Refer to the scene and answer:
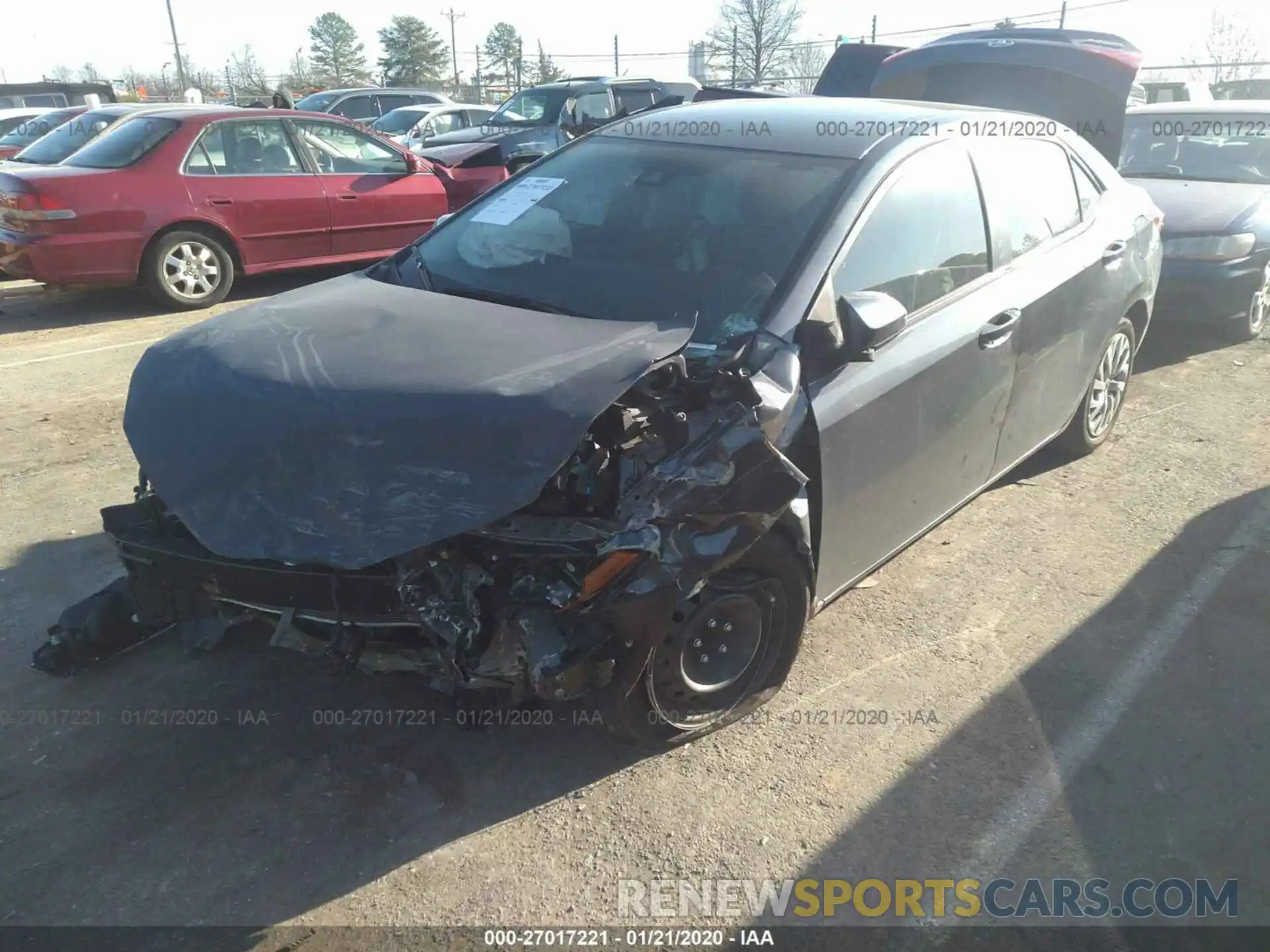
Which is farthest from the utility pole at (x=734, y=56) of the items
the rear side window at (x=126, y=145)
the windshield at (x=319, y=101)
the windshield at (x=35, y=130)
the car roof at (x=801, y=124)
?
the car roof at (x=801, y=124)

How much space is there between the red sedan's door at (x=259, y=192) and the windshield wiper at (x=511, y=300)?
5.70 meters

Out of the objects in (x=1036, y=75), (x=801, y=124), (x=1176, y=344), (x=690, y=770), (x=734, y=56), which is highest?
(x=734, y=56)

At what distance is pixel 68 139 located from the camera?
888cm

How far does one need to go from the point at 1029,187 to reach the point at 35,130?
13134 millimetres

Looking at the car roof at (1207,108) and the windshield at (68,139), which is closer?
the car roof at (1207,108)

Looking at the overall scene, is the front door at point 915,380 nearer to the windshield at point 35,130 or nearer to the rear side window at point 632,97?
the rear side window at point 632,97

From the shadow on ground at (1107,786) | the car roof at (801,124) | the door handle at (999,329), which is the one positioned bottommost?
the shadow on ground at (1107,786)

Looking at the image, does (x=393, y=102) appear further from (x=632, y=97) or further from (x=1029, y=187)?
(x=1029, y=187)

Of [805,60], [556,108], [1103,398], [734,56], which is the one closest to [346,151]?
[556,108]

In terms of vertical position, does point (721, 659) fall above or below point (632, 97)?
below

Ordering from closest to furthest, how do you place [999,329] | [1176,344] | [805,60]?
1. [999,329]
2. [1176,344]
3. [805,60]

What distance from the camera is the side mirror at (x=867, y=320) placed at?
2895mm

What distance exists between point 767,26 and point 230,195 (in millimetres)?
34304

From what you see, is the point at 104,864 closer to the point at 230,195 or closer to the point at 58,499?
the point at 58,499
